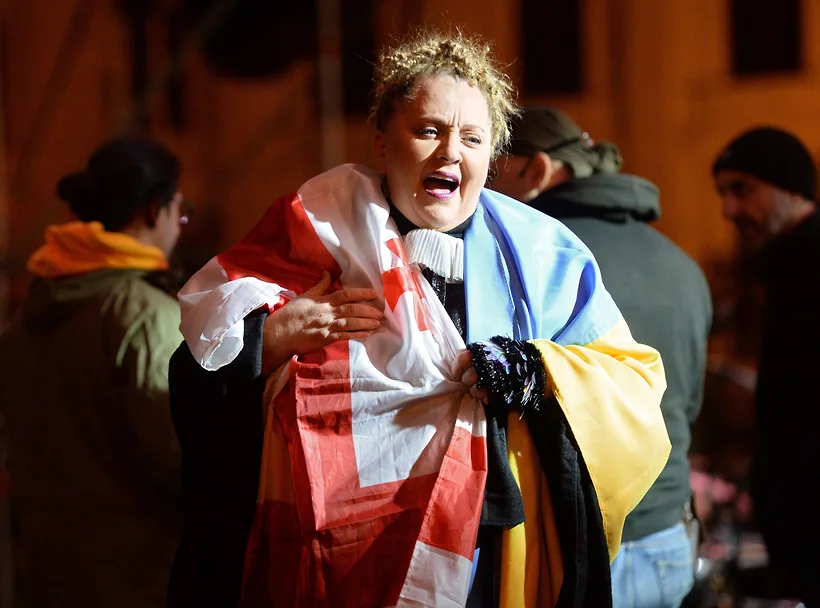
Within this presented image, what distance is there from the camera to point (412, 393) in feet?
4.45

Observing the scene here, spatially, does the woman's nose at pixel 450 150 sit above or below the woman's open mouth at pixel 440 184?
above

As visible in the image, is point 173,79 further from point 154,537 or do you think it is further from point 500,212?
point 500,212

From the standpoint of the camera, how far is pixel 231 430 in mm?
1469

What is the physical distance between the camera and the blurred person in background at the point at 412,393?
1.34 m

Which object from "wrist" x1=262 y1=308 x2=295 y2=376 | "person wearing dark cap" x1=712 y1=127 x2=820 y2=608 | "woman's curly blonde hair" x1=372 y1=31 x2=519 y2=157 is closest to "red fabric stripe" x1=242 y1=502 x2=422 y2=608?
"wrist" x1=262 y1=308 x2=295 y2=376

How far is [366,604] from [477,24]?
7.30 metres

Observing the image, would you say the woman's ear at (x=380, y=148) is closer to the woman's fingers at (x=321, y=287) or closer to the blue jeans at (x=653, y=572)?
the woman's fingers at (x=321, y=287)

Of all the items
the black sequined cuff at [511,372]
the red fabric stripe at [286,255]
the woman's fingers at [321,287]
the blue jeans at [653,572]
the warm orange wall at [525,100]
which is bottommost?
the blue jeans at [653,572]

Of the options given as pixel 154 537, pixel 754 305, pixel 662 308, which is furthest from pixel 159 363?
pixel 754 305

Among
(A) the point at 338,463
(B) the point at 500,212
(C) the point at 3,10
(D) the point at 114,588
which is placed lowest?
(D) the point at 114,588

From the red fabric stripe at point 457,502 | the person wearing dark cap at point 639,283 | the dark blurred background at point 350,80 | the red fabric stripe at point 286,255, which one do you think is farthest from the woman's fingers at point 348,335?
the dark blurred background at point 350,80

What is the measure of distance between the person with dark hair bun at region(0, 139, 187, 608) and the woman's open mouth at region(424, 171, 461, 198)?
0.89 meters

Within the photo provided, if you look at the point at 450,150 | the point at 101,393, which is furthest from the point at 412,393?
the point at 101,393

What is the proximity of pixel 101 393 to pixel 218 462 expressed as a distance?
0.79m
